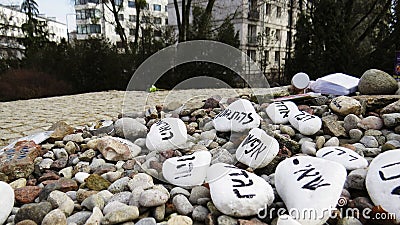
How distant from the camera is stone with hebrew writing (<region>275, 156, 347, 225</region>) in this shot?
3.02 ft

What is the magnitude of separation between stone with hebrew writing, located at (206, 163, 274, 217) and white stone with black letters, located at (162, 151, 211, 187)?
95mm

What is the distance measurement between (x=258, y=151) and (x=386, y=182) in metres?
0.50

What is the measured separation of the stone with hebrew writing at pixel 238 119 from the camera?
1.79 m

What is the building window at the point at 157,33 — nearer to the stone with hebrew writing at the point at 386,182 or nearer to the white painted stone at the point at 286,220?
the stone with hebrew writing at the point at 386,182

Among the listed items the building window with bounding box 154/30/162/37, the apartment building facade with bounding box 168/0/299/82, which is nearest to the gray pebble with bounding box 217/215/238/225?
the building window with bounding box 154/30/162/37

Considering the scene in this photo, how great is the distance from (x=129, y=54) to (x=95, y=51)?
2.74 feet

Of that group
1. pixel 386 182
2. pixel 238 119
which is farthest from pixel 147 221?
pixel 238 119

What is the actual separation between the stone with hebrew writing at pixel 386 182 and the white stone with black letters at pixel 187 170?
592mm

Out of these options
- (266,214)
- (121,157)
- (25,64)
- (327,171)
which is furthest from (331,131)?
(25,64)

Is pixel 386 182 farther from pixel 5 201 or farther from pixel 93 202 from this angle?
pixel 5 201

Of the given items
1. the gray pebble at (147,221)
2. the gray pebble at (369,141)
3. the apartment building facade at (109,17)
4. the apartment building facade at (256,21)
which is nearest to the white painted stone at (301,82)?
the gray pebble at (369,141)

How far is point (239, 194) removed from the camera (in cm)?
98

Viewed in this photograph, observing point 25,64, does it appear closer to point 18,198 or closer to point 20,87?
point 20,87

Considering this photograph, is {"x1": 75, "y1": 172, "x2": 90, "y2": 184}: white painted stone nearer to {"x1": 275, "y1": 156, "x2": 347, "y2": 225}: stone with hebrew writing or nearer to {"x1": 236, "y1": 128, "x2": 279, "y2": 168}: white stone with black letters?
{"x1": 236, "y1": 128, "x2": 279, "y2": 168}: white stone with black letters
